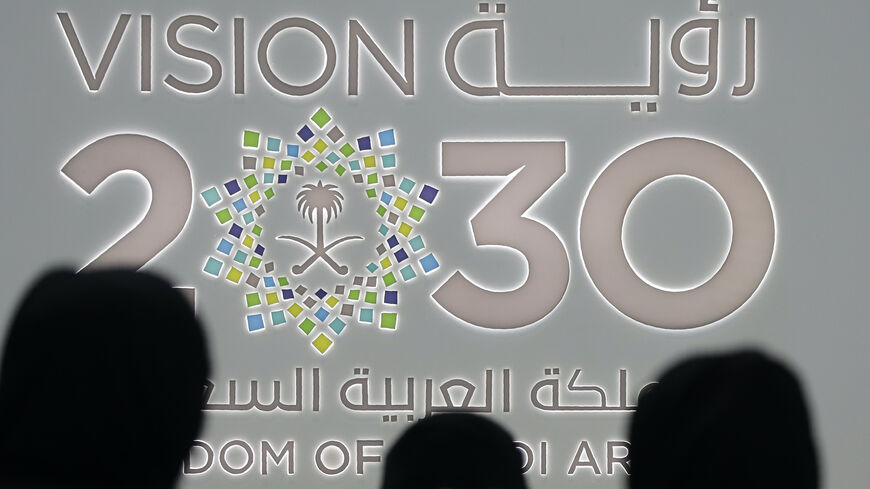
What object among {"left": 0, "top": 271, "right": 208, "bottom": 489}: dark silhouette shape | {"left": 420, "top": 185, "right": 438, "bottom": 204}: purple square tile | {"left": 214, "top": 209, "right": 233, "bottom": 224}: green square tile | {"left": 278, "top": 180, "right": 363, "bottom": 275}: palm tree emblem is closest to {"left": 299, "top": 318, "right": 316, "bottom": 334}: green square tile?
{"left": 278, "top": 180, "right": 363, "bottom": 275}: palm tree emblem

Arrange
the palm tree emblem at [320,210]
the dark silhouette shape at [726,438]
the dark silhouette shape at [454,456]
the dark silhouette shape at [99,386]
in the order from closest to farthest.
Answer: the dark silhouette shape at [99,386] < the dark silhouette shape at [726,438] < the dark silhouette shape at [454,456] < the palm tree emblem at [320,210]

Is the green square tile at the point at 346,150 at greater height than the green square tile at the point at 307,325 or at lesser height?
greater

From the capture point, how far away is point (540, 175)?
2.31 m

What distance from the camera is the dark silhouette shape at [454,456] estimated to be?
5.56ft

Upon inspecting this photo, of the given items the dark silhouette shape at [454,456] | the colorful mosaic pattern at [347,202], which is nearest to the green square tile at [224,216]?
the colorful mosaic pattern at [347,202]

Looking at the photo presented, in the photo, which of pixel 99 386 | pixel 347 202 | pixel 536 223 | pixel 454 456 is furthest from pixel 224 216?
pixel 99 386

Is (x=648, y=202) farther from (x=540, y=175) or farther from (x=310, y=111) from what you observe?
(x=310, y=111)

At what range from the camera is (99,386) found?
1.12 m

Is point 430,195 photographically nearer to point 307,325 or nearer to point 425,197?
point 425,197

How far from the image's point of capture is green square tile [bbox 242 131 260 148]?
2307mm

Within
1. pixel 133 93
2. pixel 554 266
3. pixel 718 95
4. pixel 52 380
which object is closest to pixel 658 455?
pixel 52 380

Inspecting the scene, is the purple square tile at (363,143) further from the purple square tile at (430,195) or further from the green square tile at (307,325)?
the green square tile at (307,325)

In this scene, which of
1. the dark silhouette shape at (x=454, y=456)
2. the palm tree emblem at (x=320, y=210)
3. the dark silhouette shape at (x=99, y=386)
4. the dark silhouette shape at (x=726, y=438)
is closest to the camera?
the dark silhouette shape at (x=99, y=386)

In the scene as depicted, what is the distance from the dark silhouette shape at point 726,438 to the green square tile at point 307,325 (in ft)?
4.03
